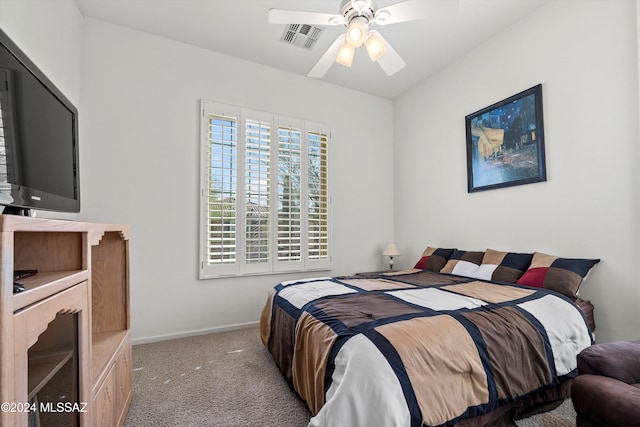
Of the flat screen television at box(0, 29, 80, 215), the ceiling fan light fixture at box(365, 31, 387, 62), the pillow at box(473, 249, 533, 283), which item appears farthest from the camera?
the pillow at box(473, 249, 533, 283)

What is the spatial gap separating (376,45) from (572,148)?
182 centimetres

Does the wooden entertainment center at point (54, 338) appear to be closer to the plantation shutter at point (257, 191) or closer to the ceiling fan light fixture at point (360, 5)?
the plantation shutter at point (257, 191)

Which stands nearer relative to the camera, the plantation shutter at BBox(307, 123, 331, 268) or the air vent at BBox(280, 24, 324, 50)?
the air vent at BBox(280, 24, 324, 50)

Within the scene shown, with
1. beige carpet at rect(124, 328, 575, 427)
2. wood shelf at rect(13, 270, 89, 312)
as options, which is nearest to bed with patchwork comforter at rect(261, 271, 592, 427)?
beige carpet at rect(124, 328, 575, 427)

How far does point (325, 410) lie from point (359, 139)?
3479 millimetres

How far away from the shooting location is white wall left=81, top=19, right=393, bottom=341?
2.69 m

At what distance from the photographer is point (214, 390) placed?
1950mm

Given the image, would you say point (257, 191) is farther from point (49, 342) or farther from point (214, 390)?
point (49, 342)

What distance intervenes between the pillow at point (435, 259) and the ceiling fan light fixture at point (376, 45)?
2153mm

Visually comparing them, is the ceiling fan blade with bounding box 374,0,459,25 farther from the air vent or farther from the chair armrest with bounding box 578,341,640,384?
the chair armrest with bounding box 578,341,640,384

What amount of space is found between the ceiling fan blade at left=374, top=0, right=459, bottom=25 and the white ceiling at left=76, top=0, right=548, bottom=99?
1.86 feet

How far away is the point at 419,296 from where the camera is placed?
193cm

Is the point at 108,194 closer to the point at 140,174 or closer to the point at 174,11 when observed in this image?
the point at 140,174

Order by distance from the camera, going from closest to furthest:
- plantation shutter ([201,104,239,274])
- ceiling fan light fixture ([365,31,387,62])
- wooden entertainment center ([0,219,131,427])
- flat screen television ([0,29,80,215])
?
wooden entertainment center ([0,219,131,427]) → flat screen television ([0,29,80,215]) → ceiling fan light fixture ([365,31,387,62]) → plantation shutter ([201,104,239,274])
